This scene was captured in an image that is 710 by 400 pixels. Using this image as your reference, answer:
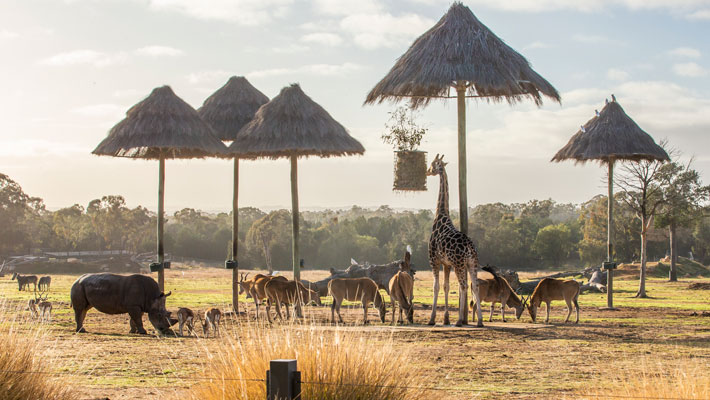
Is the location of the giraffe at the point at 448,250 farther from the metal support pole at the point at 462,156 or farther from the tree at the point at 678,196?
the tree at the point at 678,196

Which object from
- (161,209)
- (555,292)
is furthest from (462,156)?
(161,209)

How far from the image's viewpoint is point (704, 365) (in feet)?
31.0

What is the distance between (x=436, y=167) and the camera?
1517cm

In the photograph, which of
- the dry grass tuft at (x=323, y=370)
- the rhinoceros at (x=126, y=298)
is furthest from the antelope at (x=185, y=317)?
the dry grass tuft at (x=323, y=370)

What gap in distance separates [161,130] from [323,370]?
1190cm

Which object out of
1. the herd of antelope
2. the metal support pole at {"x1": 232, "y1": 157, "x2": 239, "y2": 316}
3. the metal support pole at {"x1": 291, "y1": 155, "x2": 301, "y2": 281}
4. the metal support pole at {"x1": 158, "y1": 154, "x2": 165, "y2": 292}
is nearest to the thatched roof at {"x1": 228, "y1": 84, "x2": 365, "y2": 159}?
the metal support pole at {"x1": 291, "y1": 155, "x2": 301, "y2": 281}

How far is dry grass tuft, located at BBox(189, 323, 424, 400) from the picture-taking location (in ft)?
20.3

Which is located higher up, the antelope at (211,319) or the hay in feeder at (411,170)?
the hay in feeder at (411,170)

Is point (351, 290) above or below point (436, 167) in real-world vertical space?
below

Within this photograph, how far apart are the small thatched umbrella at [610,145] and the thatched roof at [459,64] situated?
4.58 metres

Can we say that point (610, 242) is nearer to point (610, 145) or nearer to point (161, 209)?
point (610, 145)

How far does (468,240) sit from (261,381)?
824 centimetres

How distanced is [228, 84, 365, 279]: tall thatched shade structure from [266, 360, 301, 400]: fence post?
11.5 metres

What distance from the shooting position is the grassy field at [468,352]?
8.24 meters
